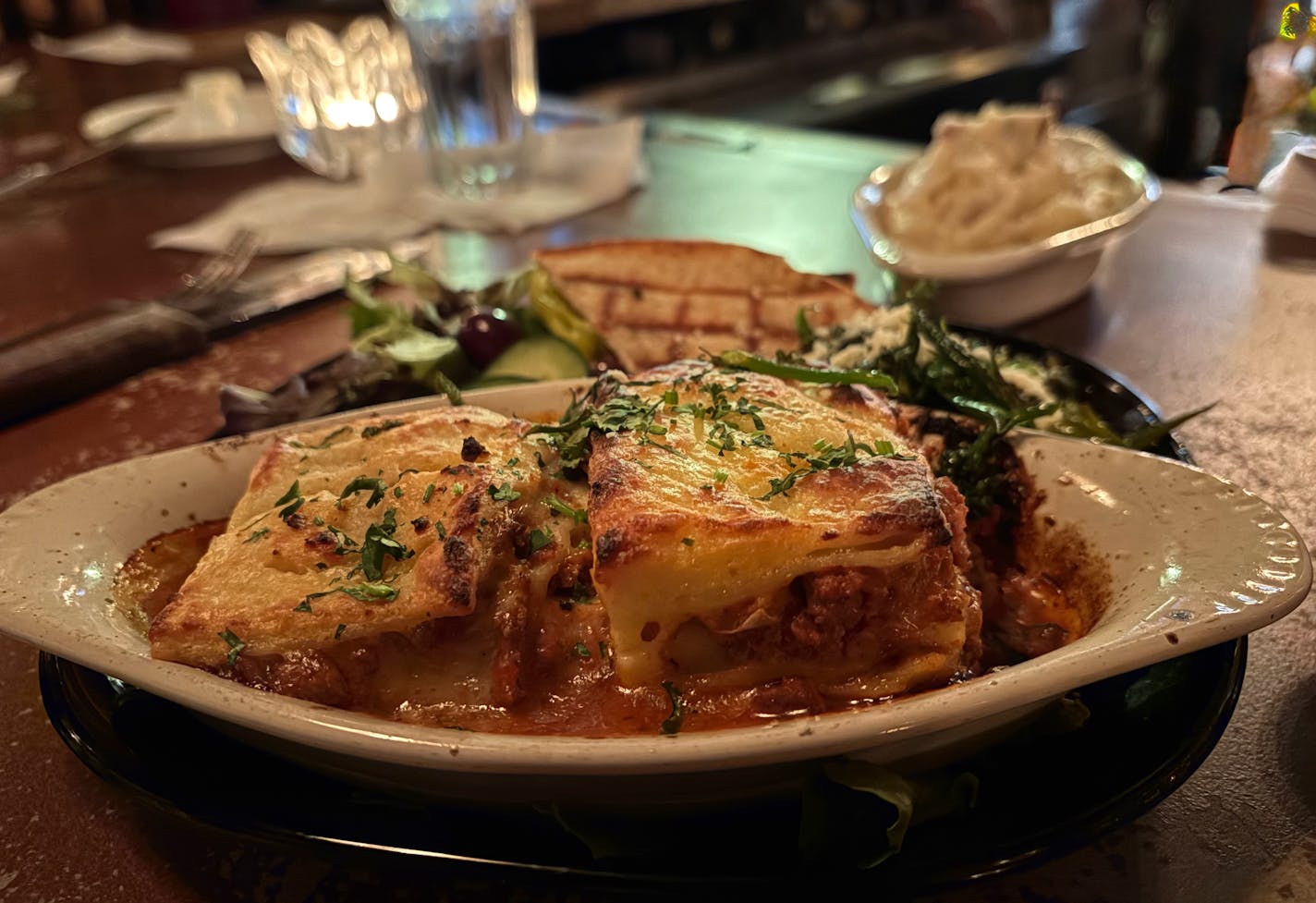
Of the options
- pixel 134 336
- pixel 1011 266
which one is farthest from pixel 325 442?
pixel 1011 266

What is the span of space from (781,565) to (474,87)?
2.80 metres

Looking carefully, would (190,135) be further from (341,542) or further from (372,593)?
(372,593)

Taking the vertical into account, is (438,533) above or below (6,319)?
above

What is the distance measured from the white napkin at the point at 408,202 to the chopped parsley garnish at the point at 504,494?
2.28 meters

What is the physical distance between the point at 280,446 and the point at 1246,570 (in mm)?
1100

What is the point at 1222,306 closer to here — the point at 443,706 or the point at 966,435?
the point at 966,435

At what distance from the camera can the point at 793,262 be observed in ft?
9.27

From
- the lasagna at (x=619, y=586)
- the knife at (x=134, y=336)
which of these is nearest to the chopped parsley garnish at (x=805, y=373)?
the lasagna at (x=619, y=586)

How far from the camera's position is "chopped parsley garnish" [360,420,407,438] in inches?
51.1

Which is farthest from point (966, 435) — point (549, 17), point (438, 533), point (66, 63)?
point (66, 63)

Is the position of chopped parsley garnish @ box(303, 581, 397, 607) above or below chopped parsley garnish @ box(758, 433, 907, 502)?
below

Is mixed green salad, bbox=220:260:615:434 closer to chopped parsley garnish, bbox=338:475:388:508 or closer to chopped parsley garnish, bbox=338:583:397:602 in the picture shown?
chopped parsley garnish, bbox=338:475:388:508

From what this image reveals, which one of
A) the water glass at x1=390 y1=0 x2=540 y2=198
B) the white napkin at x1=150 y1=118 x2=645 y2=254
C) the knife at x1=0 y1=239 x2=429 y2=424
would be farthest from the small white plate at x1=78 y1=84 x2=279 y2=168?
the knife at x1=0 y1=239 x2=429 y2=424

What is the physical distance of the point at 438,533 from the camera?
3.53 ft
